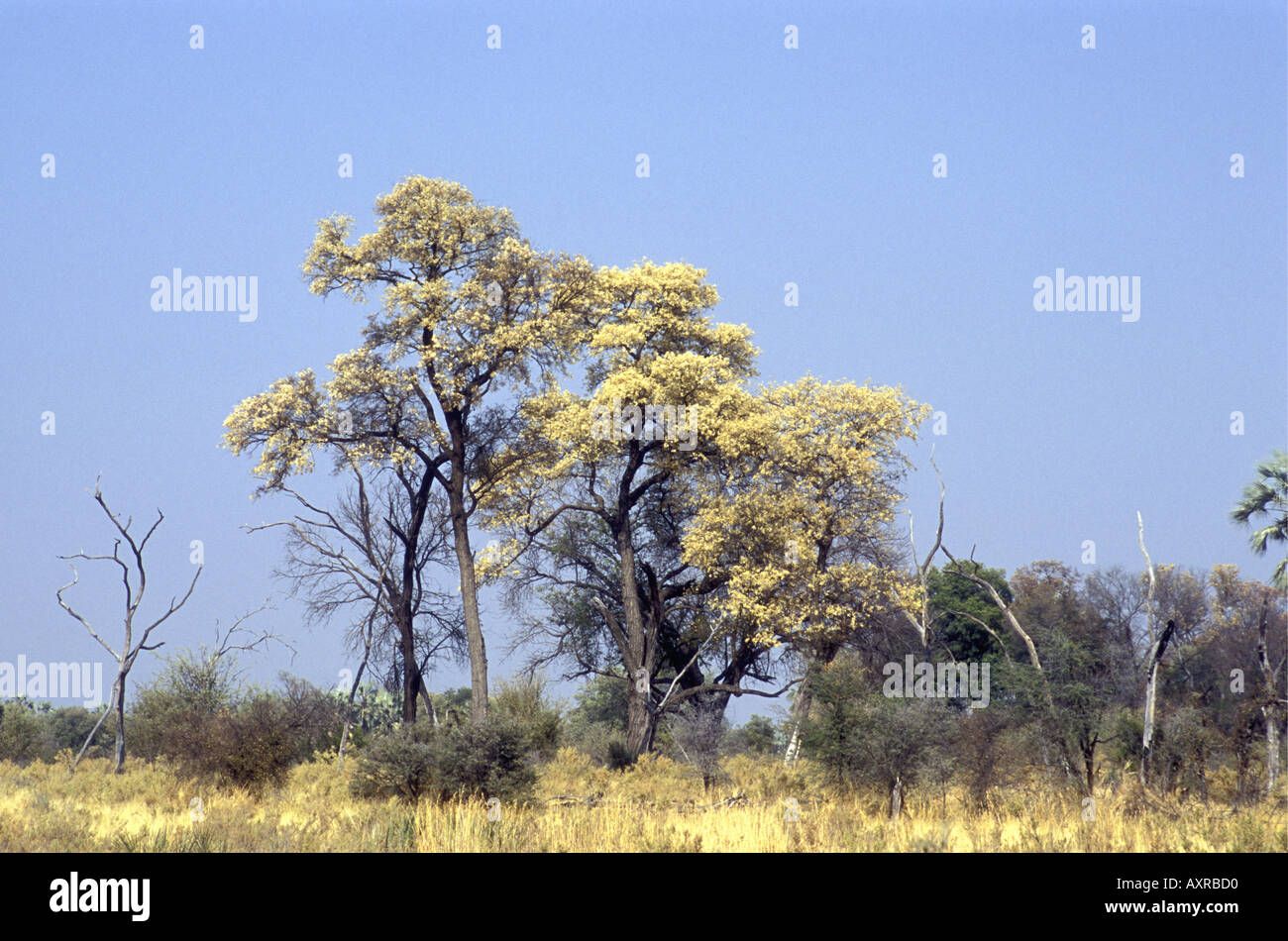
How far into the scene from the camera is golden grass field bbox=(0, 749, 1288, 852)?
1336cm

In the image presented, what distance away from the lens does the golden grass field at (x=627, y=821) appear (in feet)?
43.8

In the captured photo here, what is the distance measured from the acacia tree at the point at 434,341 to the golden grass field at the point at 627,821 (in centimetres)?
801

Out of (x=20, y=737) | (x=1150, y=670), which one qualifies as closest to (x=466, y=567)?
(x=1150, y=670)

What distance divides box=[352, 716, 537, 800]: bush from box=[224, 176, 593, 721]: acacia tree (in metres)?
7.89

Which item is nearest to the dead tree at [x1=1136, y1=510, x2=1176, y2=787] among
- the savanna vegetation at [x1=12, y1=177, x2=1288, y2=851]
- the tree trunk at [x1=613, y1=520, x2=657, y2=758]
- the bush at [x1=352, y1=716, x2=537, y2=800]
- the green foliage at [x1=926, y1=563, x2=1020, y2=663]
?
the savanna vegetation at [x1=12, y1=177, x2=1288, y2=851]

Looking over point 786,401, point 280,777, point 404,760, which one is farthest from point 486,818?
point 786,401

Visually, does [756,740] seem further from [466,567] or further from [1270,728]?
[1270,728]

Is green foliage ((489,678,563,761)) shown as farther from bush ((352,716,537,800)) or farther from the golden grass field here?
bush ((352,716,537,800))

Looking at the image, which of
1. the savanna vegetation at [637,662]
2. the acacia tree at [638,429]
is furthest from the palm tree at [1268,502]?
the acacia tree at [638,429]

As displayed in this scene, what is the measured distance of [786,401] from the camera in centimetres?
3250

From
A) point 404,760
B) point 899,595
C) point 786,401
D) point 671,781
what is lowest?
point 671,781

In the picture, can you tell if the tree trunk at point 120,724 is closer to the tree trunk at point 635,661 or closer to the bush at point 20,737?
the bush at point 20,737
